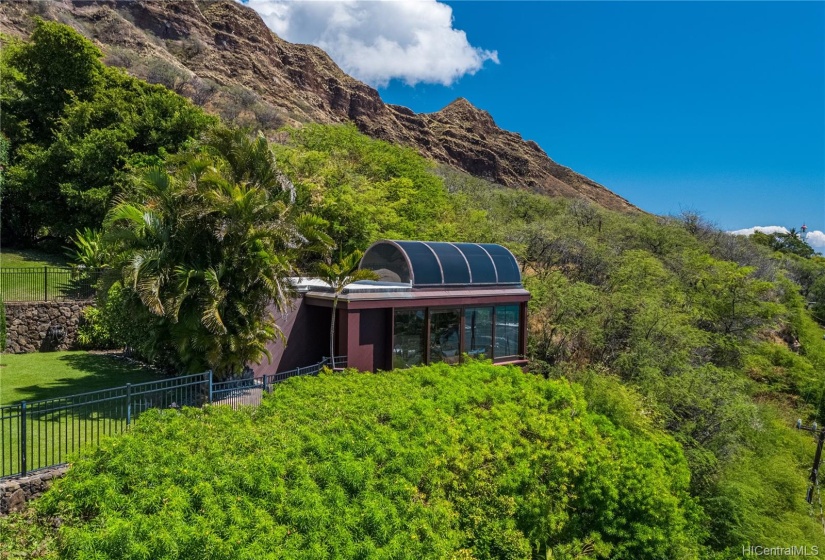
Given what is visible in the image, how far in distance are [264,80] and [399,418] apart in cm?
8165

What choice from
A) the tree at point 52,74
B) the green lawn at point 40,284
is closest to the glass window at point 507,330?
the green lawn at point 40,284

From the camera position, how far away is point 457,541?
318 inches

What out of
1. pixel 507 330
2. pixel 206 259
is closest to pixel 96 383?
pixel 206 259

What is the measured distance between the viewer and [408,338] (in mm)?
15531

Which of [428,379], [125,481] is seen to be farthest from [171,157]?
[125,481]

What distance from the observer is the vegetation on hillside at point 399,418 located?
6410 millimetres

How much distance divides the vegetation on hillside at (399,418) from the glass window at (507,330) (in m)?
2.84

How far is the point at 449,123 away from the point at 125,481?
111515 millimetres

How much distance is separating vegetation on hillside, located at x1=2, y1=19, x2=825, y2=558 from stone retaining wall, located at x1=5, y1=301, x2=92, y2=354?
1.59 metres

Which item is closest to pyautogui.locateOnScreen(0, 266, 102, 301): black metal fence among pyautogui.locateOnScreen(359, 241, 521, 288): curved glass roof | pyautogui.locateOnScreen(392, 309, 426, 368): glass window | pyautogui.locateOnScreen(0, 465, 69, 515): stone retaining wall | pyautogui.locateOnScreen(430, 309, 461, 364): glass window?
pyautogui.locateOnScreen(359, 241, 521, 288): curved glass roof

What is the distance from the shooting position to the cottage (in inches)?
581

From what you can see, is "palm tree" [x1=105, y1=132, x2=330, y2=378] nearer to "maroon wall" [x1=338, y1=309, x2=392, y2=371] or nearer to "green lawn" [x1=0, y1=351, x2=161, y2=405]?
"maroon wall" [x1=338, y1=309, x2=392, y2=371]

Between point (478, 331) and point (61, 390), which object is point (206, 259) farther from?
point (478, 331)

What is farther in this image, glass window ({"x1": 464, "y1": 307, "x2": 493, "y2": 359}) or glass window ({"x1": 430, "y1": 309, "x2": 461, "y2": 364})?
glass window ({"x1": 464, "y1": 307, "x2": 493, "y2": 359})
